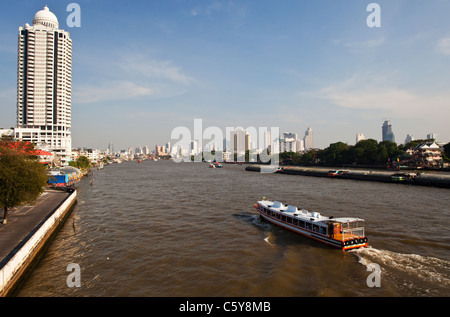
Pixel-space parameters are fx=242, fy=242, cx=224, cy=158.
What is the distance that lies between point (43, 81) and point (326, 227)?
151995mm

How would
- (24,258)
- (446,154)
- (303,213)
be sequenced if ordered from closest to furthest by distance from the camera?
(24,258)
(303,213)
(446,154)

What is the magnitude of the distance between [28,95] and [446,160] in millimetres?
184288

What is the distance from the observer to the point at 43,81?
12394 cm

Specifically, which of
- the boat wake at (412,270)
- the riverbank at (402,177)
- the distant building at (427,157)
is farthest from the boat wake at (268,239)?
the distant building at (427,157)

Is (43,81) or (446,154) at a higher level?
(43,81)

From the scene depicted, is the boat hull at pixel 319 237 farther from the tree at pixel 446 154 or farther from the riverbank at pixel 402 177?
the tree at pixel 446 154

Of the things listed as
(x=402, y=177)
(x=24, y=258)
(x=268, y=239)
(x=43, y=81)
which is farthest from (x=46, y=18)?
(x=402, y=177)

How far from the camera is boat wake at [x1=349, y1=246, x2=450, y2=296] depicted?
13.8m

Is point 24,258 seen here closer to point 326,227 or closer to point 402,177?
point 326,227

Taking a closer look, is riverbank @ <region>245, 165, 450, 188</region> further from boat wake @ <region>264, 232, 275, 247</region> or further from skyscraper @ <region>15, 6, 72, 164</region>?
skyscraper @ <region>15, 6, 72, 164</region>

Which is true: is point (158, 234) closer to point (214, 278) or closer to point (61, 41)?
point (214, 278)

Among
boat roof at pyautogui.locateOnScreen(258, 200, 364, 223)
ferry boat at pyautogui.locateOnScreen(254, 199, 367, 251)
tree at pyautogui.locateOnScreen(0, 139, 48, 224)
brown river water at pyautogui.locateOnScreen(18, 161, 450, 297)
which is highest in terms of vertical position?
tree at pyautogui.locateOnScreen(0, 139, 48, 224)

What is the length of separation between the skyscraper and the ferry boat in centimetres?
12561

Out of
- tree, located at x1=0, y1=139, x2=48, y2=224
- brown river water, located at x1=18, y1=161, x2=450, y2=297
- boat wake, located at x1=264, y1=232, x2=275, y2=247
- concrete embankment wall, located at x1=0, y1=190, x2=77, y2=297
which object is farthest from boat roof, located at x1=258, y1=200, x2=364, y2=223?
tree, located at x1=0, y1=139, x2=48, y2=224
